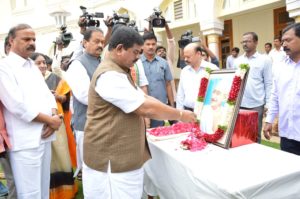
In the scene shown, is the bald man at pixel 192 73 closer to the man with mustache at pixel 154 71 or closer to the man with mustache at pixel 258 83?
the man with mustache at pixel 154 71

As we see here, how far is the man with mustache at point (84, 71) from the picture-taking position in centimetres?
252

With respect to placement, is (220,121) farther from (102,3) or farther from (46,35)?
(46,35)

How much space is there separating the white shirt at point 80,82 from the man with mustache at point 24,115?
1.19 feet

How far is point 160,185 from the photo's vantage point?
2.10m

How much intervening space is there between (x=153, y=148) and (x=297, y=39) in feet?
4.24

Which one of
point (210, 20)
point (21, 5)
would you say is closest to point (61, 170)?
point (210, 20)

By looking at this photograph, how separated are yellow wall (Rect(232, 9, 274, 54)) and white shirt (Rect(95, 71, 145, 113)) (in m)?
7.38

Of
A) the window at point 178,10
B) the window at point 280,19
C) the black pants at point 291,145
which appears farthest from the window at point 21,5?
the black pants at point 291,145

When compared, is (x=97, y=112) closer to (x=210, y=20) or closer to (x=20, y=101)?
(x=20, y=101)

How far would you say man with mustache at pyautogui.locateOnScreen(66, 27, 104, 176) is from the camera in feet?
8.25

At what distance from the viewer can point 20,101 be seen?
1.98m

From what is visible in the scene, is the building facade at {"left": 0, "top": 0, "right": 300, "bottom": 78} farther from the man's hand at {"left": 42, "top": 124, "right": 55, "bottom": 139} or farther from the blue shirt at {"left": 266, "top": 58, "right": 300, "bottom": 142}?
the man's hand at {"left": 42, "top": 124, "right": 55, "bottom": 139}

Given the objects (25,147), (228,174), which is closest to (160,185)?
(228,174)

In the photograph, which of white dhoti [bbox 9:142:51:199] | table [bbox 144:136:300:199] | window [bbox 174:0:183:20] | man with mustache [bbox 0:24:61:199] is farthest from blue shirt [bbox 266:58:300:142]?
window [bbox 174:0:183:20]
